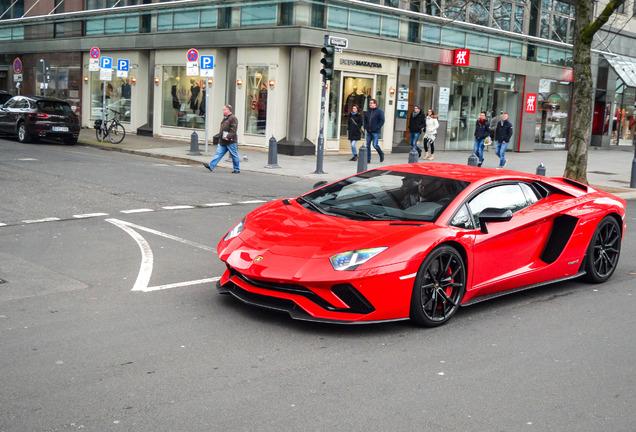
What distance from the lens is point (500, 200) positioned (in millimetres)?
6891

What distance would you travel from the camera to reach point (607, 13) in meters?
17.6

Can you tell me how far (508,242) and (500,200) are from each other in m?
0.43

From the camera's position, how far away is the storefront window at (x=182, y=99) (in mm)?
28828

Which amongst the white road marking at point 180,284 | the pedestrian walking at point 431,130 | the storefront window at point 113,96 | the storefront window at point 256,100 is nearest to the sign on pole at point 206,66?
the storefront window at point 256,100

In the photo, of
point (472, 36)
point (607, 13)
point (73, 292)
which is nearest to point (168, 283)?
point (73, 292)

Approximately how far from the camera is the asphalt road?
4199 mm

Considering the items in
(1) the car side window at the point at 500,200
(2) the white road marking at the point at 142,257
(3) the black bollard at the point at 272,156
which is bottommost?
(2) the white road marking at the point at 142,257

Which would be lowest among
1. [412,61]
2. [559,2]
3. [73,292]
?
[73,292]

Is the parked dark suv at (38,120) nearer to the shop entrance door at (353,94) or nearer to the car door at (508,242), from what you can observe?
the shop entrance door at (353,94)

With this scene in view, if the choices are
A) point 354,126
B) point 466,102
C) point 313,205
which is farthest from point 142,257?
point 466,102

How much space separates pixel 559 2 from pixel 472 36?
7.25m

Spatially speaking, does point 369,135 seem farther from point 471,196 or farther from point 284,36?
point 471,196

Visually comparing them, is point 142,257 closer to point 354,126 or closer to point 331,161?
point 331,161

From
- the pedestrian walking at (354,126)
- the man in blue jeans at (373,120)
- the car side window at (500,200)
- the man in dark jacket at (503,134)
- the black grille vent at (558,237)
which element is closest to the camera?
the car side window at (500,200)
